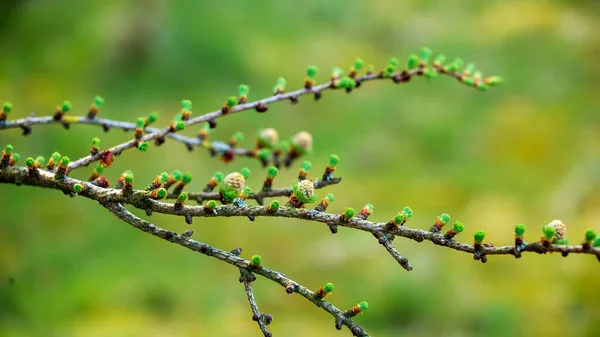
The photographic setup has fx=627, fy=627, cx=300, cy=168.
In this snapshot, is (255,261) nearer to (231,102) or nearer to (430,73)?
(231,102)

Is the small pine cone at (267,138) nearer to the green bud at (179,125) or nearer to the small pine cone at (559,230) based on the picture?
the green bud at (179,125)

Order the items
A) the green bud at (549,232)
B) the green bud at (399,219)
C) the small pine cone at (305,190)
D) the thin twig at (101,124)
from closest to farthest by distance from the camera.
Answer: the green bud at (549,232), the green bud at (399,219), the small pine cone at (305,190), the thin twig at (101,124)

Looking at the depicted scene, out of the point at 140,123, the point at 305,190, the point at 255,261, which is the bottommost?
the point at 255,261

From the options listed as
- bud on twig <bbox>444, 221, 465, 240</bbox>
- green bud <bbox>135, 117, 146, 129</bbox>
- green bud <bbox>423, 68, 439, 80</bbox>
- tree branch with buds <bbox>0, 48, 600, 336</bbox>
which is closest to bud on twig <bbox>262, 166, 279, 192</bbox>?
tree branch with buds <bbox>0, 48, 600, 336</bbox>

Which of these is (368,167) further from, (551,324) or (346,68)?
(551,324)

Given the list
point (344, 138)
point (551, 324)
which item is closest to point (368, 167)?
point (344, 138)

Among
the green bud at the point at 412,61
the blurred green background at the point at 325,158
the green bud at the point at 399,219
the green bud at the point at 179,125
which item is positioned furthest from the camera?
the blurred green background at the point at 325,158

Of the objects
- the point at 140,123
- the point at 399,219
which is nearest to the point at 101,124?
the point at 140,123

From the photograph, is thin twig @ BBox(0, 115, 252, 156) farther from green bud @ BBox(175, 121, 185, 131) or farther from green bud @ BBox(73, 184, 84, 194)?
green bud @ BBox(73, 184, 84, 194)

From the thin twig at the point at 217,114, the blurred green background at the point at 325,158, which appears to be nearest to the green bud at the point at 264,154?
the thin twig at the point at 217,114
